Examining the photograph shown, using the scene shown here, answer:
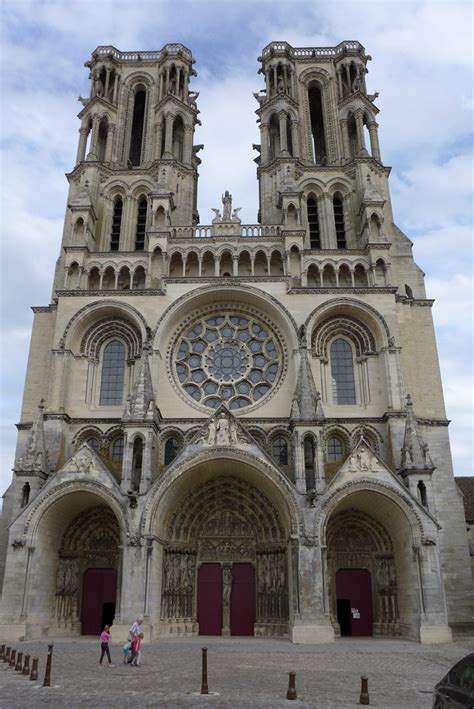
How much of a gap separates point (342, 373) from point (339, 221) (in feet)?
31.5

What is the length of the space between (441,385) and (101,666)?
1892 centimetres

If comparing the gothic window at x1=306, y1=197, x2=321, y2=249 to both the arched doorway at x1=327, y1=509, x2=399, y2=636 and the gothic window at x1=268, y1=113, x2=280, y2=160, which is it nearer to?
the gothic window at x1=268, y1=113, x2=280, y2=160

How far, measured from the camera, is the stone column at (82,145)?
33.2 meters

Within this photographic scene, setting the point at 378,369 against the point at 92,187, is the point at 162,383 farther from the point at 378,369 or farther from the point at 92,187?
the point at 92,187

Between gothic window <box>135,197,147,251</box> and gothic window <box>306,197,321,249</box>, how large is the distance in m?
9.04

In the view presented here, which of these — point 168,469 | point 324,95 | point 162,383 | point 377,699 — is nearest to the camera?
point 377,699

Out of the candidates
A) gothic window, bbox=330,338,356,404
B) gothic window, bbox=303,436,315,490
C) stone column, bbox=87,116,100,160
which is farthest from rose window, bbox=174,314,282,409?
stone column, bbox=87,116,100,160

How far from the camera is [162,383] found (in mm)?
26016

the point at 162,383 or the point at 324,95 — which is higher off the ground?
the point at 324,95

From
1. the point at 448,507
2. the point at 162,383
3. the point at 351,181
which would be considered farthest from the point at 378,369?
the point at 351,181

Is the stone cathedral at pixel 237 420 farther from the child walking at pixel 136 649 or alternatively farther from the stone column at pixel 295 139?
the child walking at pixel 136 649

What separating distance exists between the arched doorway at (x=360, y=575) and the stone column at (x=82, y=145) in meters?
23.9

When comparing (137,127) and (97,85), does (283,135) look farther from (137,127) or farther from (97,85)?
(97,85)

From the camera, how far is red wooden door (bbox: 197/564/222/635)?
23.2 metres
